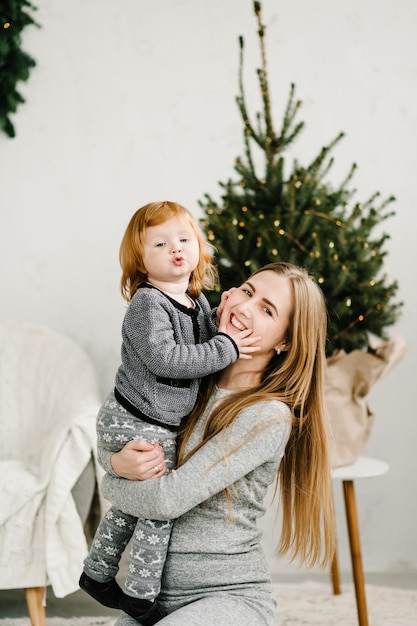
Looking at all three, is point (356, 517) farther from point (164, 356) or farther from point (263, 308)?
point (164, 356)

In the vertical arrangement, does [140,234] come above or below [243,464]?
above

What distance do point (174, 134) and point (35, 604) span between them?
1.85m

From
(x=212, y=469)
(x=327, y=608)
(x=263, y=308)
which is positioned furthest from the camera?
(x=327, y=608)

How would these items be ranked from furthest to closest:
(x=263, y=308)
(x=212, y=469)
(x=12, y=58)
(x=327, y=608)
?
(x=12, y=58) < (x=327, y=608) < (x=263, y=308) < (x=212, y=469)

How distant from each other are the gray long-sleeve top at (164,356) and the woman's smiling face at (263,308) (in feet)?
0.18

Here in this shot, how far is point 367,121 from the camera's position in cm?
316

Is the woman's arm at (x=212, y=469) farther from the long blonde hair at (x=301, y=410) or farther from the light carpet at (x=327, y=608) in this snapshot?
the light carpet at (x=327, y=608)

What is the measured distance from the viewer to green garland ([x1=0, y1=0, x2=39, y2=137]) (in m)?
3.04

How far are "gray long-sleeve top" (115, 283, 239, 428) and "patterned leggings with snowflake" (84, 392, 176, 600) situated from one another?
3 centimetres

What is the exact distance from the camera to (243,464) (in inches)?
56.5

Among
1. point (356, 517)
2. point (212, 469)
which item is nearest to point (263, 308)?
point (212, 469)

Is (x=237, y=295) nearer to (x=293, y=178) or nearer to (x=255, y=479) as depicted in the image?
(x=255, y=479)

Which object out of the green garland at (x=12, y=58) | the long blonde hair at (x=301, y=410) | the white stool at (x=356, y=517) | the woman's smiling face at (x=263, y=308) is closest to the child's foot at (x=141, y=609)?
the long blonde hair at (x=301, y=410)

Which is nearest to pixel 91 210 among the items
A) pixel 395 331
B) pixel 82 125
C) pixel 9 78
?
pixel 82 125
